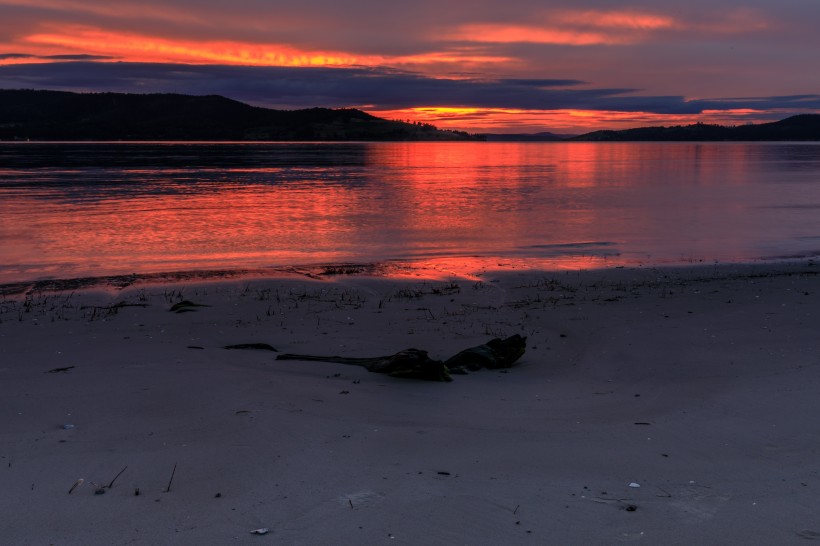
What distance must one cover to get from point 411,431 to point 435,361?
1780 mm

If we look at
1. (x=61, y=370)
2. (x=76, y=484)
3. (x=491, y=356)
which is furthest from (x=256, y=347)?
(x=76, y=484)

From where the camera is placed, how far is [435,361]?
25.1 feet

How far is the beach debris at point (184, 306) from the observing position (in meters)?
11.4

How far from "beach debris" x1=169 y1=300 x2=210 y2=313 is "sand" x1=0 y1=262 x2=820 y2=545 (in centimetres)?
23

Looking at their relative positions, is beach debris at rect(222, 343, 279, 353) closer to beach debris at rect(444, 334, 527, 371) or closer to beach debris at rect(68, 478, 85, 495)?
beach debris at rect(444, 334, 527, 371)

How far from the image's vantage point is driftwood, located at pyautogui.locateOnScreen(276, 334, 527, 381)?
24.9 ft

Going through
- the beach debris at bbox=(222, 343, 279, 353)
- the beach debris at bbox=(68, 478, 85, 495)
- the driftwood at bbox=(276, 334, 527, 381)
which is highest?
the beach debris at bbox=(68, 478, 85, 495)

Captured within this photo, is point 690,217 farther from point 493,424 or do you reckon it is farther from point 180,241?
point 493,424

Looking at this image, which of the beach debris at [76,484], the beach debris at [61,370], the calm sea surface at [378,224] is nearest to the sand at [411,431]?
the beach debris at [76,484]

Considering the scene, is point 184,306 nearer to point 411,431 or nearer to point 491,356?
point 491,356

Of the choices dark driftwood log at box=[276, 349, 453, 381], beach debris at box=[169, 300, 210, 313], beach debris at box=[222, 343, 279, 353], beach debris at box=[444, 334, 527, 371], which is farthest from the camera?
beach debris at box=[169, 300, 210, 313]

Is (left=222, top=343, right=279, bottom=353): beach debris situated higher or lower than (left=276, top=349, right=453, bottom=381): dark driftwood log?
lower

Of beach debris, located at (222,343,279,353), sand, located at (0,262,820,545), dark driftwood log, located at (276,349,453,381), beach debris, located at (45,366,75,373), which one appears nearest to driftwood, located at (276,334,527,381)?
dark driftwood log, located at (276,349,453,381)

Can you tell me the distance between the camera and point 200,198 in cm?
3638
